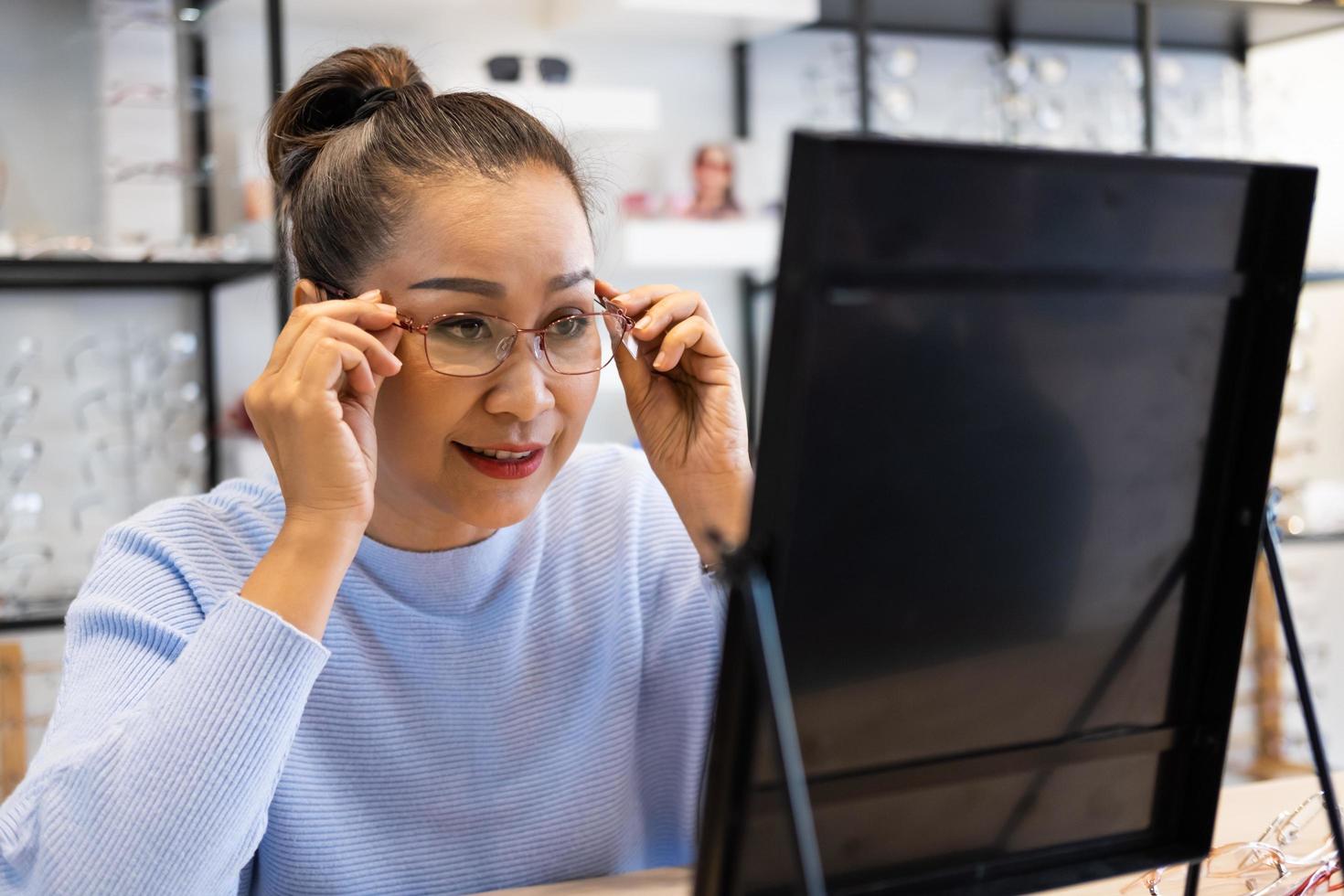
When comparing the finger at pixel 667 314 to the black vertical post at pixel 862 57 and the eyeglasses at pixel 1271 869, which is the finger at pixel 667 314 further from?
the black vertical post at pixel 862 57

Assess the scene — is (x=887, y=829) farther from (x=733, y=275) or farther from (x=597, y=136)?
(x=733, y=275)

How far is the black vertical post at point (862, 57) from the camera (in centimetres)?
263

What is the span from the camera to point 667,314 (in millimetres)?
1068

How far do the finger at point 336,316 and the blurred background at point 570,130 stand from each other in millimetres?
1074

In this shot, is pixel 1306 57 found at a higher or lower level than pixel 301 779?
higher

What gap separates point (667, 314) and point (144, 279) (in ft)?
5.27

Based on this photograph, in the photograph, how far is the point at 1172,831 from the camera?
0.62m

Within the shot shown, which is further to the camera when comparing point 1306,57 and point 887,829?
point 1306,57

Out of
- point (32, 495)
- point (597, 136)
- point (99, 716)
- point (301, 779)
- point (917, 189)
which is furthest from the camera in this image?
point (597, 136)

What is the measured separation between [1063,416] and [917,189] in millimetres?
120

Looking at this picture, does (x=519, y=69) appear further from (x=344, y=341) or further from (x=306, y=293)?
(x=344, y=341)

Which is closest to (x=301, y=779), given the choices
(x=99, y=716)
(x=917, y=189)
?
(x=99, y=716)

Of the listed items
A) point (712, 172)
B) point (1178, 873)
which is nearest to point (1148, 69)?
point (712, 172)

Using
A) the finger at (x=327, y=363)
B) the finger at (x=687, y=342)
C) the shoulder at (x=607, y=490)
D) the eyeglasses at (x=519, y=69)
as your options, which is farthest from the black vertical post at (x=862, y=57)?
the finger at (x=327, y=363)
